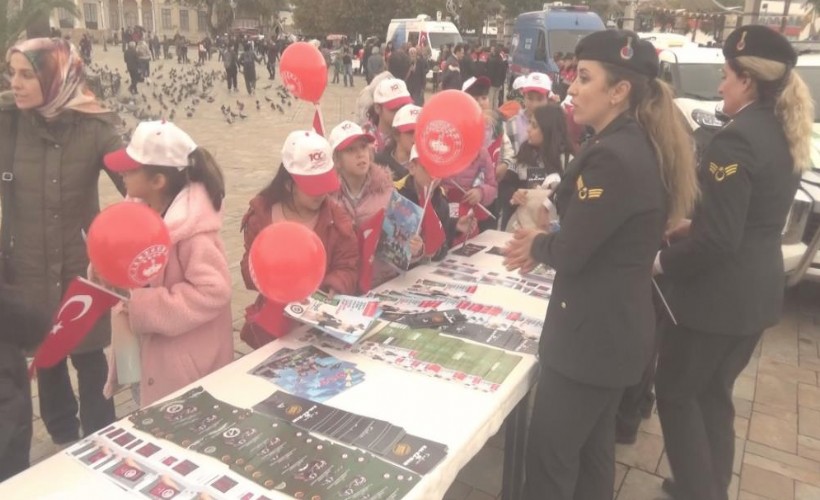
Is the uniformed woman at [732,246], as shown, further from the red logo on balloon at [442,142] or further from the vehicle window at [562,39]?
the vehicle window at [562,39]

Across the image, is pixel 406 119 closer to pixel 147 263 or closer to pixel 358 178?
pixel 358 178

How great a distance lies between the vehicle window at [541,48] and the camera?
1590cm

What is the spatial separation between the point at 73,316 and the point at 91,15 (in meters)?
73.2

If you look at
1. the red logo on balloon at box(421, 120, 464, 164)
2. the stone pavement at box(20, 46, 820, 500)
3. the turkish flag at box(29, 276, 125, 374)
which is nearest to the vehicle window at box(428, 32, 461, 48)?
the stone pavement at box(20, 46, 820, 500)


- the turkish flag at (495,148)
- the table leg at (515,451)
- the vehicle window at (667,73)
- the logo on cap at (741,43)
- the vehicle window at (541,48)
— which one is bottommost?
the table leg at (515,451)

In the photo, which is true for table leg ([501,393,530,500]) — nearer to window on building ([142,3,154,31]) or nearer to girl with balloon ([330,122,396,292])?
girl with balloon ([330,122,396,292])

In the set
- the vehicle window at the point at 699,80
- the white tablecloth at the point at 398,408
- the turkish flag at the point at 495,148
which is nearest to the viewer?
the white tablecloth at the point at 398,408

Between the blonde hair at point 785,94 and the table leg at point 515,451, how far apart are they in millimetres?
1302

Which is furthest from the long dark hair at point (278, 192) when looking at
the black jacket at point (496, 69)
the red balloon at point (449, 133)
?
the black jacket at point (496, 69)

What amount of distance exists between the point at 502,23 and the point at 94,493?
42122 mm

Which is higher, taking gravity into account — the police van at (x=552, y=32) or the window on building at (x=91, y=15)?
the window on building at (x=91, y=15)

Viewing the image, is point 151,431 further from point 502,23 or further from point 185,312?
point 502,23

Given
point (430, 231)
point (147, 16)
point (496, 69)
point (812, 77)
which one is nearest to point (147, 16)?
point (147, 16)

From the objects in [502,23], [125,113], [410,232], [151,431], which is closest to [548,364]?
[410,232]
